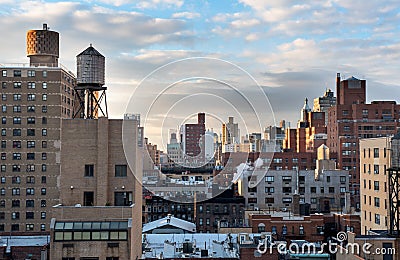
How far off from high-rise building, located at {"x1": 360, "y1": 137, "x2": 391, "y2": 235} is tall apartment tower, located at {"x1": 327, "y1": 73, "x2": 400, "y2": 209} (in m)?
49.4

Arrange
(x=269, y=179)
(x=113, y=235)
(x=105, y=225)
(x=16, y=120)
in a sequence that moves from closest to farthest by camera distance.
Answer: (x=113, y=235)
(x=105, y=225)
(x=16, y=120)
(x=269, y=179)

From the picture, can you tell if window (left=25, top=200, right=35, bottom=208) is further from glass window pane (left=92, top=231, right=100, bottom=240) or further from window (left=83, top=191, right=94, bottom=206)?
glass window pane (left=92, top=231, right=100, bottom=240)

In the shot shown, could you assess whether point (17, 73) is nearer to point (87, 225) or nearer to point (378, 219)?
point (87, 225)

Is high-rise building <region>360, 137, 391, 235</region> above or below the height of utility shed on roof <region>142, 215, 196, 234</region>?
above

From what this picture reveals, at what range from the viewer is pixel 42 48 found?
82.3 m

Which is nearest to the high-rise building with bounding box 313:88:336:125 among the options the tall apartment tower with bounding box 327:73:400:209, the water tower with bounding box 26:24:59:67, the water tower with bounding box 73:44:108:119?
the tall apartment tower with bounding box 327:73:400:209

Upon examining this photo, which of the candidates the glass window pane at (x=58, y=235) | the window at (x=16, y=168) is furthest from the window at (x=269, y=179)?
the glass window pane at (x=58, y=235)

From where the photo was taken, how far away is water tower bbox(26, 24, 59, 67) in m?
82.3

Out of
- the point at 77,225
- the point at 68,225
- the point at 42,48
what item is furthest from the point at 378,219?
the point at 42,48

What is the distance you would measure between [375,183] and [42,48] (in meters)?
53.4

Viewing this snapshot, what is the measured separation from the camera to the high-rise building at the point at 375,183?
171 ft

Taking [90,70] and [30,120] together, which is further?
[30,120]

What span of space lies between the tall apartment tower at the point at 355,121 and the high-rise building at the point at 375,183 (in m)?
49.4

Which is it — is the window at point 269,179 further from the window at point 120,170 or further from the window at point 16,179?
the window at point 120,170
